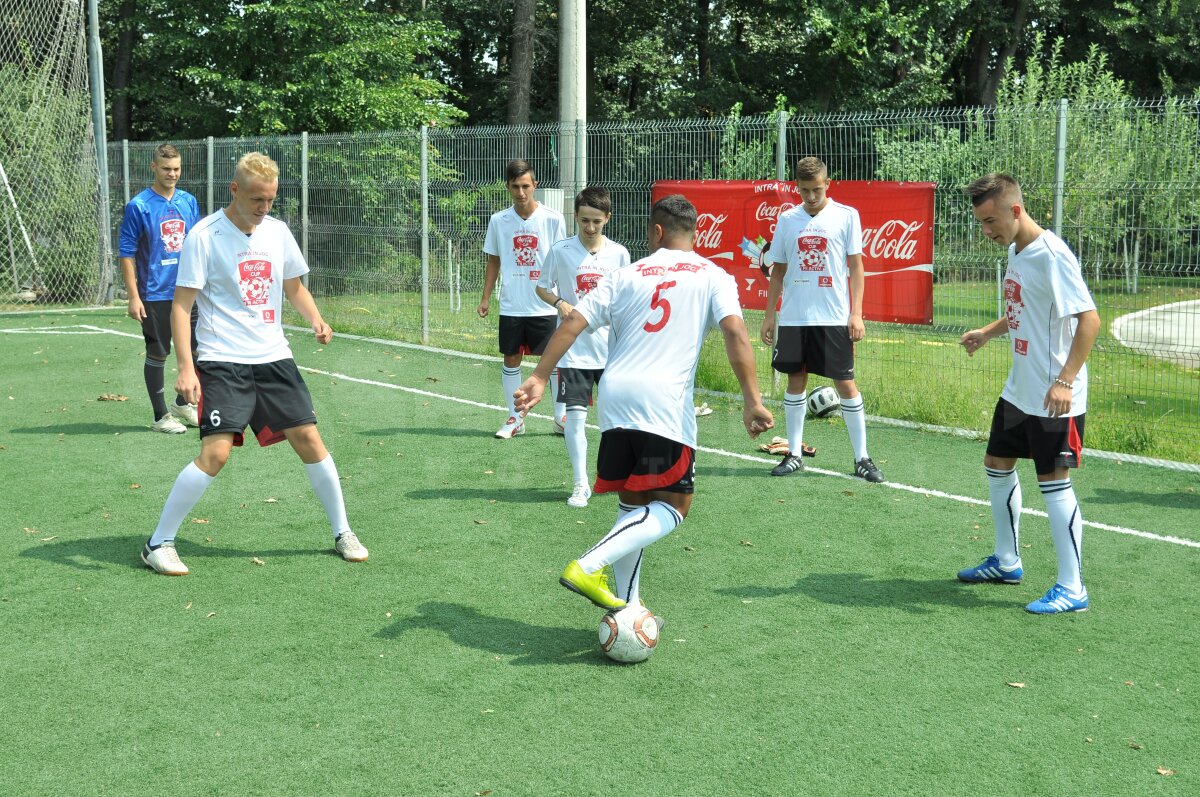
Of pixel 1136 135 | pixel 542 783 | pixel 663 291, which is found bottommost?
pixel 542 783

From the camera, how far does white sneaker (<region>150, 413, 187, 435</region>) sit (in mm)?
9836

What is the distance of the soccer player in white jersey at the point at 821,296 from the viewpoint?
8438 mm

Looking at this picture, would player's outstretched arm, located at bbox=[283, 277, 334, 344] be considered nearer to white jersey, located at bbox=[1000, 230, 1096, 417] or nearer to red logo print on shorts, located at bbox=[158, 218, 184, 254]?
white jersey, located at bbox=[1000, 230, 1096, 417]

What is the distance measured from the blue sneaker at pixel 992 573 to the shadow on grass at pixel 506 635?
2.01 m

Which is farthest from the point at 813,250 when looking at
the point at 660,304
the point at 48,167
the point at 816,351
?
the point at 48,167

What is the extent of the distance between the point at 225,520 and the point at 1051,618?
4533mm

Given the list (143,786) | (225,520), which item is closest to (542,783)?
(143,786)

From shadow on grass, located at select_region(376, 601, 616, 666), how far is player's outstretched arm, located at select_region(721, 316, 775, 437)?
1146 mm

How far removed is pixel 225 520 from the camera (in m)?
7.16

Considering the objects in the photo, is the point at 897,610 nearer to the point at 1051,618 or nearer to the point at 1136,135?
the point at 1051,618

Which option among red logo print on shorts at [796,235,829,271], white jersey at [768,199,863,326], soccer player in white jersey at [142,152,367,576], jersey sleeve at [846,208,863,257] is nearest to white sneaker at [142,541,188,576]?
soccer player in white jersey at [142,152,367,576]

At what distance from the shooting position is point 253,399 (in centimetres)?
601

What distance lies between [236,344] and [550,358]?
6.55ft

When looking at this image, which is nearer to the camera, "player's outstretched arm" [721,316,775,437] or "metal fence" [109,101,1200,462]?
"player's outstretched arm" [721,316,775,437]
